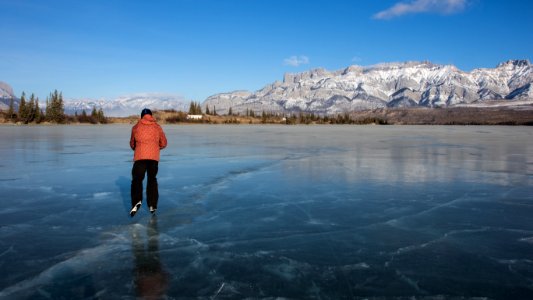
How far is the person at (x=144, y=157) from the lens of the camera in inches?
361

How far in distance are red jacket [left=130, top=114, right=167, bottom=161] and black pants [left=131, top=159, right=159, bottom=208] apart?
0.49 feet

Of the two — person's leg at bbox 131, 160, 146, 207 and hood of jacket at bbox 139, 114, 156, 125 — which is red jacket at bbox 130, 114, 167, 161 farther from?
person's leg at bbox 131, 160, 146, 207

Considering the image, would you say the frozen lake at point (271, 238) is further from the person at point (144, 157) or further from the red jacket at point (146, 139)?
the red jacket at point (146, 139)

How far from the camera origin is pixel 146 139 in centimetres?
930

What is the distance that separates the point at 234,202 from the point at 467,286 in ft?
21.2

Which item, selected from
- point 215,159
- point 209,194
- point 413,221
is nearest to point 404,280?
point 413,221

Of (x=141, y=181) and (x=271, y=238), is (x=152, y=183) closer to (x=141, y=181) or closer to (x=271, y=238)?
(x=141, y=181)

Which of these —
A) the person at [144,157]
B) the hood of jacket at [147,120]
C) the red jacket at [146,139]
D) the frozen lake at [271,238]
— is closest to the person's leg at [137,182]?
the person at [144,157]

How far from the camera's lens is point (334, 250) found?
698 centimetres

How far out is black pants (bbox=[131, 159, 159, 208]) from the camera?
360 inches

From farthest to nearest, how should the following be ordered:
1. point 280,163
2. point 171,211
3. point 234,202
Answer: point 280,163
point 234,202
point 171,211

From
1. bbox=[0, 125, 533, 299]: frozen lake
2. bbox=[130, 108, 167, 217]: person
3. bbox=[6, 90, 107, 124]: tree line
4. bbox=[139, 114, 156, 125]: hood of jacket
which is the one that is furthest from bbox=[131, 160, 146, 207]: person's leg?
bbox=[6, 90, 107, 124]: tree line

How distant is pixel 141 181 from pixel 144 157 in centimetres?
54

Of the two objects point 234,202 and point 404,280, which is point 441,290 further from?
point 234,202
